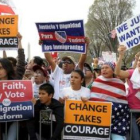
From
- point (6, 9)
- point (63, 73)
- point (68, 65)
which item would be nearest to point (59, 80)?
point (63, 73)

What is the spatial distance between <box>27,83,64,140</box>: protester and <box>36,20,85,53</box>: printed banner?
1.21m

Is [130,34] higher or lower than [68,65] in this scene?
higher

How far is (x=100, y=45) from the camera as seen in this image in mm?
56125

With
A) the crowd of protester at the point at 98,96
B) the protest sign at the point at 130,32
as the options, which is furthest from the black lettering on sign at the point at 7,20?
the protest sign at the point at 130,32

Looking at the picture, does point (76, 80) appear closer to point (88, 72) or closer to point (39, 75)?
point (39, 75)

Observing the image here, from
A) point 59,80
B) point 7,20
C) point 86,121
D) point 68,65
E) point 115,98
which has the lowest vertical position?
point 86,121

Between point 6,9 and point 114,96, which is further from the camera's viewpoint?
point 6,9

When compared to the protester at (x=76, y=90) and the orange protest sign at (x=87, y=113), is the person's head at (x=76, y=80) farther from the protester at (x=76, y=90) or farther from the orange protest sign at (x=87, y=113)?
the orange protest sign at (x=87, y=113)

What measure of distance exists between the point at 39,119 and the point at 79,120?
21.8 inches

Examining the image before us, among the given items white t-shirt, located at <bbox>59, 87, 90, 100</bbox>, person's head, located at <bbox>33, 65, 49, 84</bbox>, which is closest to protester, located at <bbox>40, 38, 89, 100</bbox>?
person's head, located at <bbox>33, 65, 49, 84</bbox>

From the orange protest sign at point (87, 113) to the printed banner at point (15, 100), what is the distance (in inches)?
20.7

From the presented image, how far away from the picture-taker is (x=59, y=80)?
228 inches

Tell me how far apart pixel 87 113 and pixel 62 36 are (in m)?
1.56

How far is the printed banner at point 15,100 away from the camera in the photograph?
5.02m
